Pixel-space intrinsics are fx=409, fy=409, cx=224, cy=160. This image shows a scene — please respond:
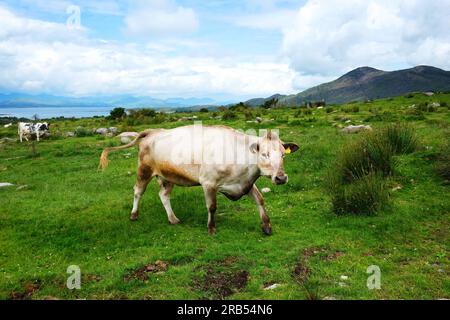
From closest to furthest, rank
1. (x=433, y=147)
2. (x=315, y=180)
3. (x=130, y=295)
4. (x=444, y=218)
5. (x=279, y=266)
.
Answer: (x=130, y=295) → (x=279, y=266) → (x=444, y=218) → (x=315, y=180) → (x=433, y=147)

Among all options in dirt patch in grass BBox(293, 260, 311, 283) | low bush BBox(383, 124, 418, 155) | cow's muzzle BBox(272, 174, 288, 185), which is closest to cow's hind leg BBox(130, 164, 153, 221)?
cow's muzzle BBox(272, 174, 288, 185)

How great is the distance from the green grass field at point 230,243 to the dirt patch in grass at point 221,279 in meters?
0.02

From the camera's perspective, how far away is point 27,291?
7.09 m

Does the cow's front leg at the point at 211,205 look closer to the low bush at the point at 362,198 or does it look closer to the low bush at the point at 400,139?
the low bush at the point at 362,198

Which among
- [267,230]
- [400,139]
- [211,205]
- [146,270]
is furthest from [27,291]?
[400,139]

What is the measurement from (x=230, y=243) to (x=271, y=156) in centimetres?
204

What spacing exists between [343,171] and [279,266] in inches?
213

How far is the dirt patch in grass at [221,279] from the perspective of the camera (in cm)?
666

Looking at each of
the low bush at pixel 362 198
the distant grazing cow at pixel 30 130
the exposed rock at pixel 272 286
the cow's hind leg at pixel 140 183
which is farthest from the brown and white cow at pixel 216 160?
the distant grazing cow at pixel 30 130

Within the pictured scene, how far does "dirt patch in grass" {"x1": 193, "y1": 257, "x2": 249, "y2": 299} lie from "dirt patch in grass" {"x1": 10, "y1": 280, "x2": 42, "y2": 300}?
281 cm
